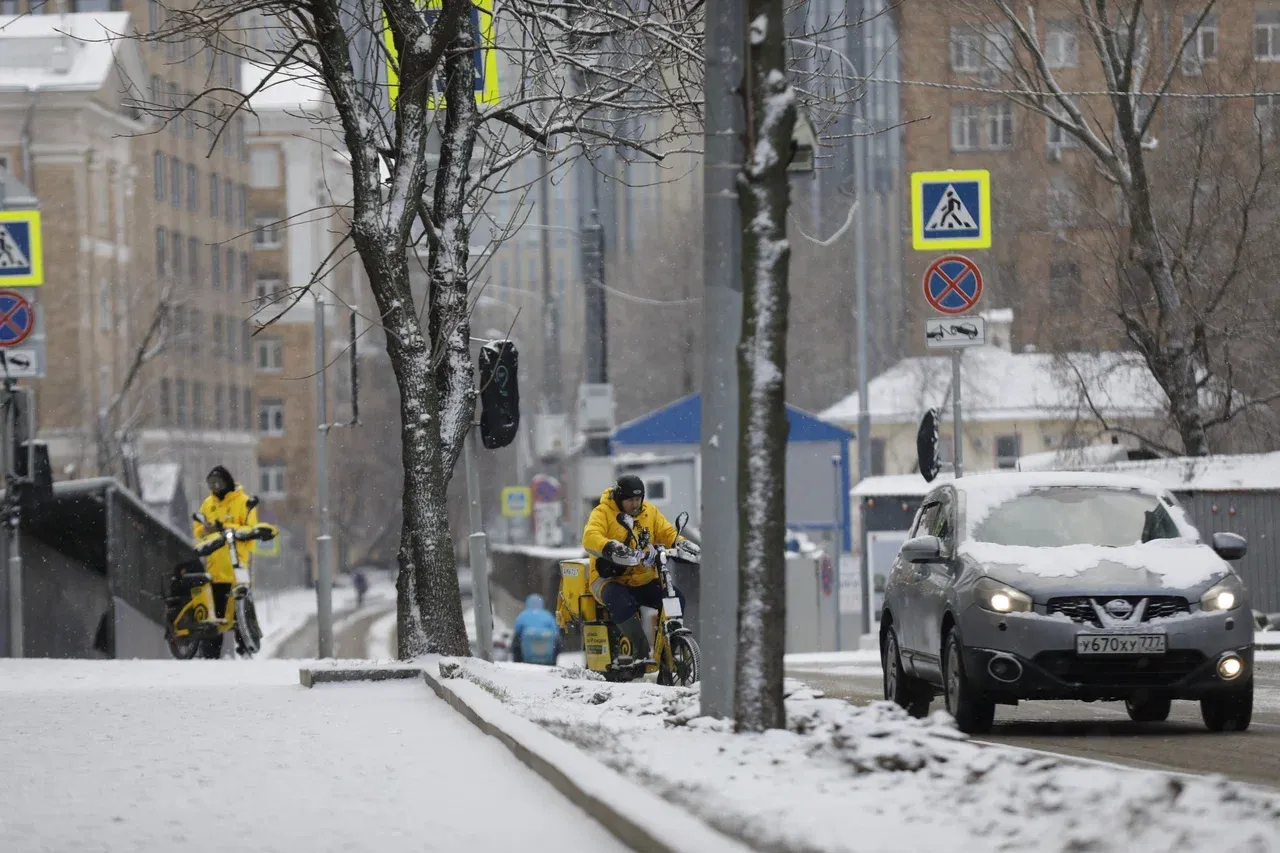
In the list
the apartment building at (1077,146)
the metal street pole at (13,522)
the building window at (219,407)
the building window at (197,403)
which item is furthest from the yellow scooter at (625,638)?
the building window at (219,407)

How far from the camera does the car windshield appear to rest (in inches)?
492

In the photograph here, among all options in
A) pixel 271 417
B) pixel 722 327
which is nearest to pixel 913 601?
pixel 722 327

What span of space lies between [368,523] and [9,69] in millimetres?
35035

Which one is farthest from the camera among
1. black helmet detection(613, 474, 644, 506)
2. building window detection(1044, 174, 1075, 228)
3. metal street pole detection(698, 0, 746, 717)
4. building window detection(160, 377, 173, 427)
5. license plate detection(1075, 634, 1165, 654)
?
building window detection(160, 377, 173, 427)

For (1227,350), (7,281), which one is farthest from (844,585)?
(7,281)

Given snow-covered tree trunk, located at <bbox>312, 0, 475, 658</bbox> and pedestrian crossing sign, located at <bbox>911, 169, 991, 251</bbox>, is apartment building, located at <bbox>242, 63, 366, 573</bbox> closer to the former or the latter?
pedestrian crossing sign, located at <bbox>911, 169, 991, 251</bbox>

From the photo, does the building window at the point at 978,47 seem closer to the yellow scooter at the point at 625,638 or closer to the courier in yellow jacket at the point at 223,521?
the courier in yellow jacket at the point at 223,521

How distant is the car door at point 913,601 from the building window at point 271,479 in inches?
3868

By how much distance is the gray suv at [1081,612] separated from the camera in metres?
11.5

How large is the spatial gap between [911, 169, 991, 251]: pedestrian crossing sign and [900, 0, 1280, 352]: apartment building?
5.68 m

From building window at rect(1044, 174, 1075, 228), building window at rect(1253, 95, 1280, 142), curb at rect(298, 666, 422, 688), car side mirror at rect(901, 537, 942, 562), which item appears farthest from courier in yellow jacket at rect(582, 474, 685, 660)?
building window at rect(1044, 174, 1075, 228)

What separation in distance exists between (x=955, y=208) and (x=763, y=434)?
38.6 ft

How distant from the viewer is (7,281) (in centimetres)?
2259

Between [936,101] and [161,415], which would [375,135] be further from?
[161,415]
